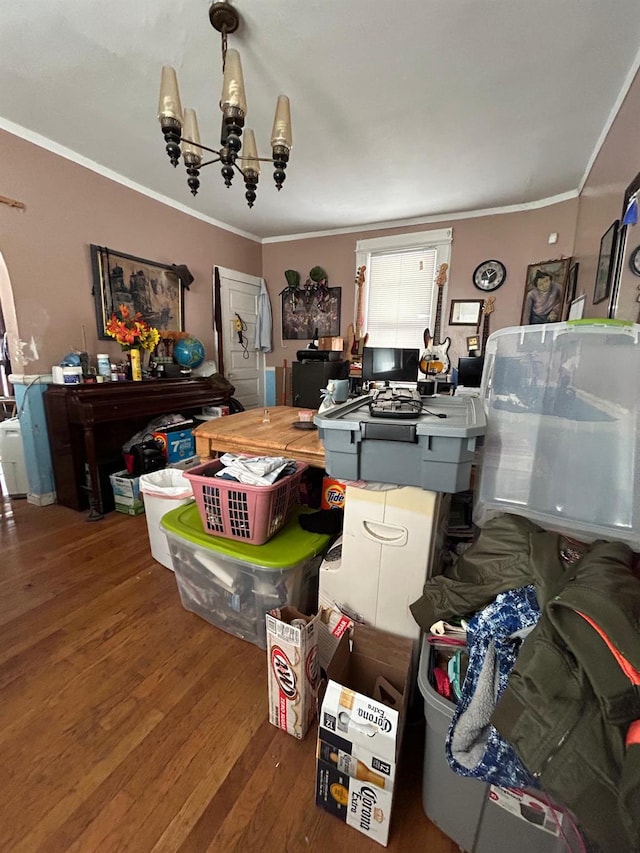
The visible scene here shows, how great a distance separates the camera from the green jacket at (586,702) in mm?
485

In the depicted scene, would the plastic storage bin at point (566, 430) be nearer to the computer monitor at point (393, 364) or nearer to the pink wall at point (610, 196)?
the pink wall at point (610, 196)

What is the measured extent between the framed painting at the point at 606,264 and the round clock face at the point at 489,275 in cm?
133

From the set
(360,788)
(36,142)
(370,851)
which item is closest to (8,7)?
(36,142)

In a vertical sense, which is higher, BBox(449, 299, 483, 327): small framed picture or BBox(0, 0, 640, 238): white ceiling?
BBox(0, 0, 640, 238): white ceiling

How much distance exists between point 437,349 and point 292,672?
318cm

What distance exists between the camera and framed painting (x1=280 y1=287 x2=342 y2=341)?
4.28 m

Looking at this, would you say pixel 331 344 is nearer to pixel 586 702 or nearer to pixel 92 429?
pixel 92 429

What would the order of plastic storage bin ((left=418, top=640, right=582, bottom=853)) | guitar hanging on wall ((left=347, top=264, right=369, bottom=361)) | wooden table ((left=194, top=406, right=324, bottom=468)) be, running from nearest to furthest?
1. plastic storage bin ((left=418, top=640, right=582, bottom=853))
2. wooden table ((left=194, top=406, right=324, bottom=468))
3. guitar hanging on wall ((left=347, top=264, right=369, bottom=361))

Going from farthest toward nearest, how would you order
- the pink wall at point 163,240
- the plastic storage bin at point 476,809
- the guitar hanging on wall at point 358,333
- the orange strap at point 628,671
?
1. the guitar hanging on wall at point 358,333
2. the pink wall at point 163,240
3. the plastic storage bin at point 476,809
4. the orange strap at point 628,671

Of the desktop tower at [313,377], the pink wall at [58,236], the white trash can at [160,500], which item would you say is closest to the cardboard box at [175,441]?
the white trash can at [160,500]

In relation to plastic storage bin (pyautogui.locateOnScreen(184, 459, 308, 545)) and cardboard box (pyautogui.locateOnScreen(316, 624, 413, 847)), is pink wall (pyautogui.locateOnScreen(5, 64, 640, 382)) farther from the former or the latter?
cardboard box (pyautogui.locateOnScreen(316, 624, 413, 847))

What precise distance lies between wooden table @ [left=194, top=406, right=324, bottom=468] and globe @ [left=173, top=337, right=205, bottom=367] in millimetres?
1709

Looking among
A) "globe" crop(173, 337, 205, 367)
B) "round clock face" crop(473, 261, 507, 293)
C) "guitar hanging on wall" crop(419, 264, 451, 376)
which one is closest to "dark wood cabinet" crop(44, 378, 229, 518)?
"globe" crop(173, 337, 205, 367)

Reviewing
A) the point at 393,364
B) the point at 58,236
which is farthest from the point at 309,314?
the point at 58,236
